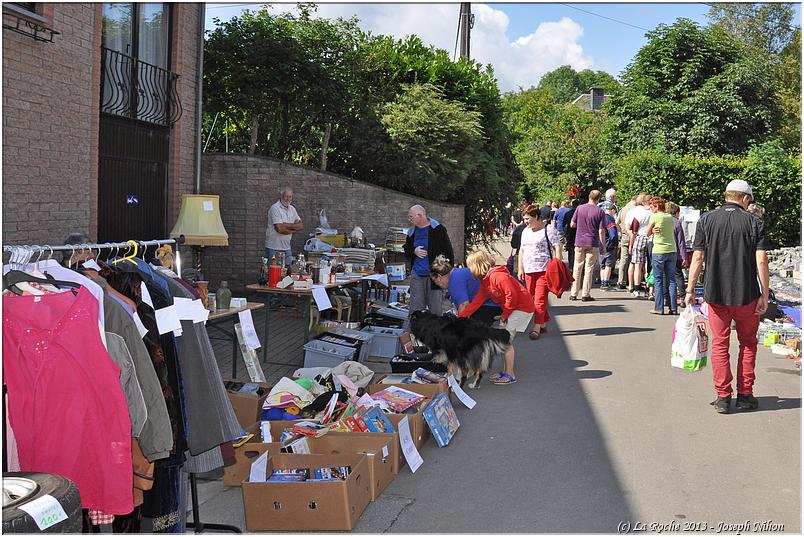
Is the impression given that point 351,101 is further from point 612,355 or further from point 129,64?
point 612,355

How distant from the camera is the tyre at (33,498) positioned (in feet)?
9.61

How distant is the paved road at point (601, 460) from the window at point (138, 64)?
6109 mm

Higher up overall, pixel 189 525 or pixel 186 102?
pixel 186 102

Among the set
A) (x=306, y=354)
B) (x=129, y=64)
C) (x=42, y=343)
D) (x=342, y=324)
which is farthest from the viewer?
(x=129, y=64)

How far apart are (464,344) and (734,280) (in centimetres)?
258

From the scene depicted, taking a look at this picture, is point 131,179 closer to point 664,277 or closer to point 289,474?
point 289,474

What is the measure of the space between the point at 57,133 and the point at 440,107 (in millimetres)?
10364

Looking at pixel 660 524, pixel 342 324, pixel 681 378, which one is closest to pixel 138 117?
pixel 342 324

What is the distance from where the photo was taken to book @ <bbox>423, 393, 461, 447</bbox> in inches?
257

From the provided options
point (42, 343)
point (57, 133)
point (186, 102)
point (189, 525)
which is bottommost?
point (189, 525)

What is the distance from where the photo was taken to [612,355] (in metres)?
10.2

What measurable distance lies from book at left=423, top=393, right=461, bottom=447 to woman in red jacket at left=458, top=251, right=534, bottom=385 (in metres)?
1.86

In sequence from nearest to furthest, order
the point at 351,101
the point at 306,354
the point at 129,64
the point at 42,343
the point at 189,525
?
1. the point at 42,343
2. the point at 189,525
3. the point at 306,354
4. the point at 129,64
5. the point at 351,101

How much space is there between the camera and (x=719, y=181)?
827 inches
